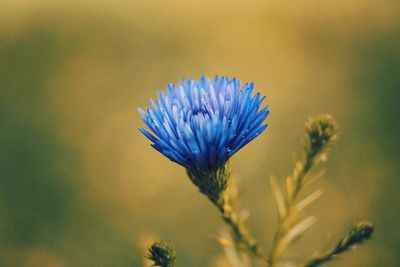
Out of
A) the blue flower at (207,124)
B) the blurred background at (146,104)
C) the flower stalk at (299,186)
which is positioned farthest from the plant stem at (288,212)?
the blurred background at (146,104)

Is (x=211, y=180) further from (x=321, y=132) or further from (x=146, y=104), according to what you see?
(x=146, y=104)

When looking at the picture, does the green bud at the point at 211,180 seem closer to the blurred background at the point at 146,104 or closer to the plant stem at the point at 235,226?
the plant stem at the point at 235,226

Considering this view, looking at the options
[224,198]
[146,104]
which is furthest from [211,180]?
[146,104]

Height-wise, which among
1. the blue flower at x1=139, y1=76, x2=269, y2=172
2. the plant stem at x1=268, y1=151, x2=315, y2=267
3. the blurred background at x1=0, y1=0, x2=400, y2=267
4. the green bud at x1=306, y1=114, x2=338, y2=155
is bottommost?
the plant stem at x1=268, y1=151, x2=315, y2=267

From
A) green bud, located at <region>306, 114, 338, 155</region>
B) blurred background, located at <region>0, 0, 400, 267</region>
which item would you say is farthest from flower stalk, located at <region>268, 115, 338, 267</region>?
blurred background, located at <region>0, 0, 400, 267</region>

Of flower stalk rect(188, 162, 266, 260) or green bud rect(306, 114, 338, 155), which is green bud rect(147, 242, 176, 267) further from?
green bud rect(306, 114, 338, 155)

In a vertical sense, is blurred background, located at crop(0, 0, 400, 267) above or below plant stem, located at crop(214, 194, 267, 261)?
above
